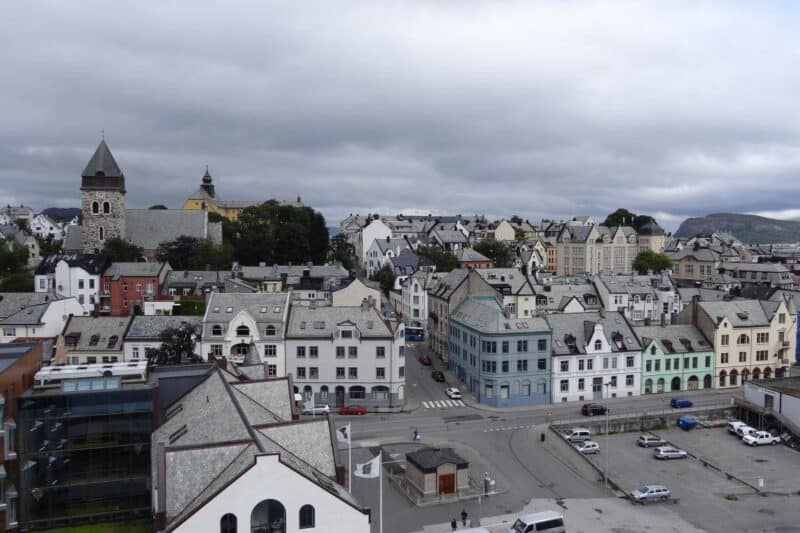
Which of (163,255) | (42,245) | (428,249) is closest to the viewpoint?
(163,255)

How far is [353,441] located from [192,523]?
86.2 feet

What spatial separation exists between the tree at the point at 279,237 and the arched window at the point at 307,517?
86296 mm

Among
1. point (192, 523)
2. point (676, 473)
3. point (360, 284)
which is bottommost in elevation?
point (676, 473)

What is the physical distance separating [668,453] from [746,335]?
2622cm

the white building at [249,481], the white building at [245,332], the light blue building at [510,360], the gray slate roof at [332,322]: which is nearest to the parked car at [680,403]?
the light blue building at [510,360]

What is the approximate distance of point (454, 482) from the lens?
3978cm

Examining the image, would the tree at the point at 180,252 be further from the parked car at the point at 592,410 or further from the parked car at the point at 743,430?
the parked car at the point at 743,430

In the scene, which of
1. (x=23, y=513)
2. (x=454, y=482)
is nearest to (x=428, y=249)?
(x=454, y=482)

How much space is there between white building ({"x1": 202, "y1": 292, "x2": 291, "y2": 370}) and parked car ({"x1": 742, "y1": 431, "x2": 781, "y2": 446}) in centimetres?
3745

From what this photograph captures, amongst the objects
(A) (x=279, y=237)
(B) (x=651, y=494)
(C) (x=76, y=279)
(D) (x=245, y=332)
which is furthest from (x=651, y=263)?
(C) (x=76, y=279)

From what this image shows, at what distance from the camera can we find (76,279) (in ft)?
272

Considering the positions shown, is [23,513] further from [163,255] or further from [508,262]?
[508,262]

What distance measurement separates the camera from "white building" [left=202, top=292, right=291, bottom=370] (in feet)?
193

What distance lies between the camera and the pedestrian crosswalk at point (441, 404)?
59.0m
